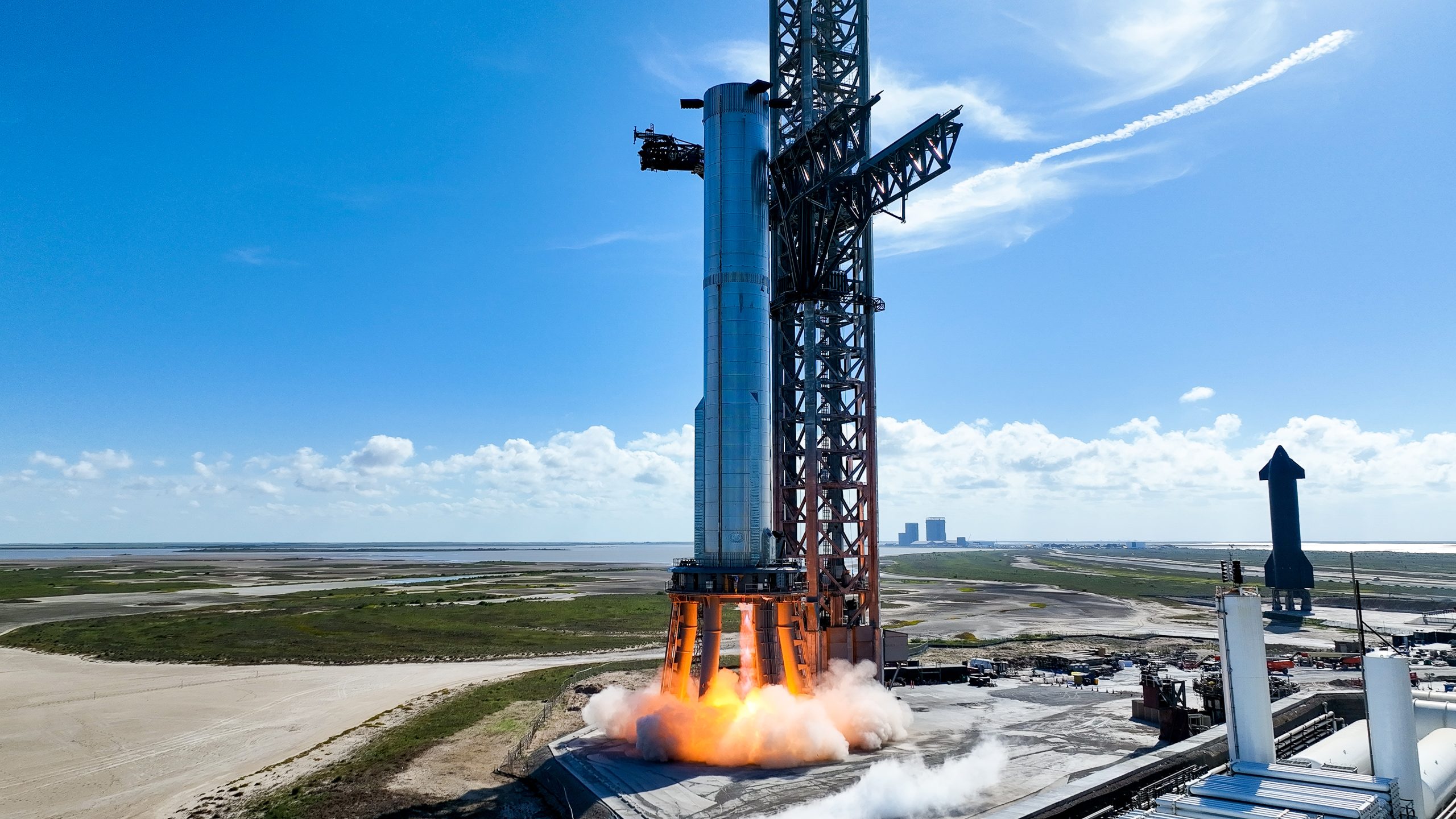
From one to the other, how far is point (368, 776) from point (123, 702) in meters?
30.7

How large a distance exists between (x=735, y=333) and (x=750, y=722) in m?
19.1

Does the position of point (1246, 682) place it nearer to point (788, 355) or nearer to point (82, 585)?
point (788, 355)

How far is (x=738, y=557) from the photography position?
134 feet

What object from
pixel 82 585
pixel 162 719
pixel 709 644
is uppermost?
pixel 709 644

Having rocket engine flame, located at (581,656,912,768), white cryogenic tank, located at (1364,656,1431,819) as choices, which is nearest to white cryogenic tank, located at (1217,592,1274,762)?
white cryogenic tank, located at (1364,656,1431,819)

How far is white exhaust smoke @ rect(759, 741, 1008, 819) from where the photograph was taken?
28062 mm

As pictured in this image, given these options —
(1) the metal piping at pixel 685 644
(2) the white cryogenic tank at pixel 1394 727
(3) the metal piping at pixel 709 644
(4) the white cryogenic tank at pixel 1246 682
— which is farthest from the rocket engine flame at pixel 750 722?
(2) the white cryogenic tank at pixel 1394 727

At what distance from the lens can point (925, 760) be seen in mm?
34906

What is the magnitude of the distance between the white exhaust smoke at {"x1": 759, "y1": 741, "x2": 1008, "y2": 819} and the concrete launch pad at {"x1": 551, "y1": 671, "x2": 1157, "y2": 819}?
2.13 ft

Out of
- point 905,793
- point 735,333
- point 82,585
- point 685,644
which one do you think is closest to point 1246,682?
point 905,793

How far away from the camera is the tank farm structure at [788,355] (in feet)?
134

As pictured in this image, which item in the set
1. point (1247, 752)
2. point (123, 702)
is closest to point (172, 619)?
point (123, 702)

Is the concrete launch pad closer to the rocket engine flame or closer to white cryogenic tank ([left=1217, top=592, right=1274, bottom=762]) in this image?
the rocket engine flame

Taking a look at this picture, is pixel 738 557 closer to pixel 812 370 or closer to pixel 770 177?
pixel 812 370
